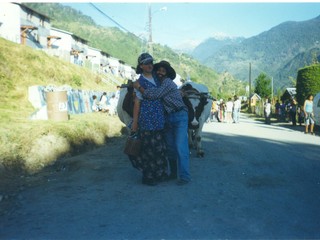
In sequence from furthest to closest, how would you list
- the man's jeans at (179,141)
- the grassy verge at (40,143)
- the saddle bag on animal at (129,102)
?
the grassy verge at (40,143), the saddle bag on animal at (129,102), the man's jeans at (179,141)

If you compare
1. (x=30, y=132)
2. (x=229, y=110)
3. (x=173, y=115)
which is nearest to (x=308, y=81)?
(x=229, y=110)

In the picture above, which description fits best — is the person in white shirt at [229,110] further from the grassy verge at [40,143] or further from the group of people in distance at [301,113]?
the grassy verge at [40,143]

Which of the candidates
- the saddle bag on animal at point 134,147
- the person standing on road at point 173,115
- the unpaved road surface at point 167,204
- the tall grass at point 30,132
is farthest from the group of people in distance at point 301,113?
the saddle bag on animal at point 134,147

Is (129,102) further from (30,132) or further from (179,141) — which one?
(30,132)

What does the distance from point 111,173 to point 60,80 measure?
2706 centimetres

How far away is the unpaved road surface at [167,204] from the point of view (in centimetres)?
410

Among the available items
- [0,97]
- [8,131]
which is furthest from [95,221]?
[0,97]

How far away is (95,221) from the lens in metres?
4.41

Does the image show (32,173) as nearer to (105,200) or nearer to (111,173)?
(111,173)

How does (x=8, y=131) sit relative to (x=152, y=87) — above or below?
below

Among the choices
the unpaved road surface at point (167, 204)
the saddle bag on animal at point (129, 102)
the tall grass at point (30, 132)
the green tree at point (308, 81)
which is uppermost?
the green tree at point (308, 81)

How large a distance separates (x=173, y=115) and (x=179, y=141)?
456 mm

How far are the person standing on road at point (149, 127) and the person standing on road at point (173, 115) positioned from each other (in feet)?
0.41

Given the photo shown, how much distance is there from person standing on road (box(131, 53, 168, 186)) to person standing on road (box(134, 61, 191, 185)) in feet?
0.41
